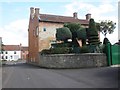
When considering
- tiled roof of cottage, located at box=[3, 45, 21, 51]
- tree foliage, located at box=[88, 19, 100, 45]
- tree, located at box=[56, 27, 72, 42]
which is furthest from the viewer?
tiled roof of cottage, located at box=[3, 45, 21, 51]

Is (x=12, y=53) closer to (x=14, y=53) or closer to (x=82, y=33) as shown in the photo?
(x=14, y=53)

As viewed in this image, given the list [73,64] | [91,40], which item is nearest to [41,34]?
[91,40]

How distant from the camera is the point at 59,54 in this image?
30.4 meters

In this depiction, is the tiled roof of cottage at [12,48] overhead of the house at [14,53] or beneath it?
overhead

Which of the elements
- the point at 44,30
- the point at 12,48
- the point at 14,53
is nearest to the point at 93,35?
the point at 44,30

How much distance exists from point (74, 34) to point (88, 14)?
21.4m

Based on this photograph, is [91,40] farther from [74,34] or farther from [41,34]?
[41,34]

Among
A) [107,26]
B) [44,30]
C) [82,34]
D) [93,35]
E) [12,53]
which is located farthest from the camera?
[12,53]

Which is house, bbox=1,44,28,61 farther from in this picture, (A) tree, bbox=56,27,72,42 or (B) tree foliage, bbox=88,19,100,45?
(B) tree foliage, bbox=88,19,100,45

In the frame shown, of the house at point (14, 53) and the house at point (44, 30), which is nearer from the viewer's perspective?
the house at point (44, 30)

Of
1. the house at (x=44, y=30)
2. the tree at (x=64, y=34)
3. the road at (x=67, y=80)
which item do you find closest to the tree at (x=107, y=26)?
the house at (x=44, y=30)

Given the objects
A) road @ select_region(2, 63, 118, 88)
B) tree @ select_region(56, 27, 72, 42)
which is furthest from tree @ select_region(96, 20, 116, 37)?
road @ select_region(2, 63, 118, 88)

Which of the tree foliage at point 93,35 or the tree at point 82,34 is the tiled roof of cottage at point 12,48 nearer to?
the tree at point 82,34

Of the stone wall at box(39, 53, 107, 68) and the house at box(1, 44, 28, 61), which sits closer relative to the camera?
the stone wall at box(39, 53, 107, 68)
